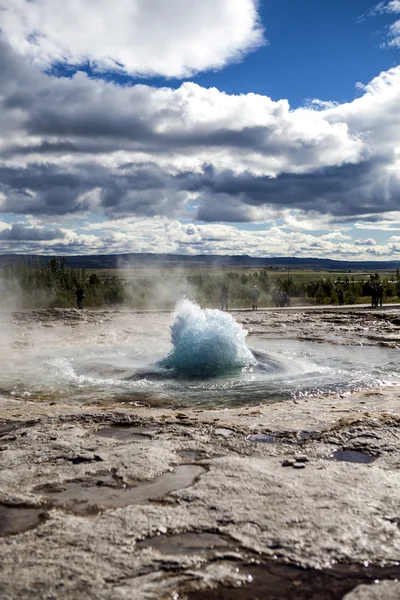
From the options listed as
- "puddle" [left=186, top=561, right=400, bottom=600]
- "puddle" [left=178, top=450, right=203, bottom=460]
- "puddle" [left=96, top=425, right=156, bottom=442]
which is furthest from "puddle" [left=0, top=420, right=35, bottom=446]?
"puddle" [left=186, top=561, right=400, bottom=600]

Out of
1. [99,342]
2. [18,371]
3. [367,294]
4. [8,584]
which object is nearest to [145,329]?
[99,342]

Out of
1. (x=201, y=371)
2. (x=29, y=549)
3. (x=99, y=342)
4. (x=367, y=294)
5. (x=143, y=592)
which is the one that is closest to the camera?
(x=143, y=592)

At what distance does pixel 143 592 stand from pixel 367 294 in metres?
37.1

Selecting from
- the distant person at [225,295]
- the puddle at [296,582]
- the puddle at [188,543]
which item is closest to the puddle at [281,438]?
the puddle at [188,543]

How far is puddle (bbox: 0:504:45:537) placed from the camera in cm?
369

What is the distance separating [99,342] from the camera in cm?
1468

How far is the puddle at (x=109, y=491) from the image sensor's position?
13.3 ft

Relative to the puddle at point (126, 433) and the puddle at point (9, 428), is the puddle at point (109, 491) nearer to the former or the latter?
the puddle at point (126, 433)

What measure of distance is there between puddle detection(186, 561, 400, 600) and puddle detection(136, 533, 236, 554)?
23 cm

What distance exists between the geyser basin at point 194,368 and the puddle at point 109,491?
3353mm

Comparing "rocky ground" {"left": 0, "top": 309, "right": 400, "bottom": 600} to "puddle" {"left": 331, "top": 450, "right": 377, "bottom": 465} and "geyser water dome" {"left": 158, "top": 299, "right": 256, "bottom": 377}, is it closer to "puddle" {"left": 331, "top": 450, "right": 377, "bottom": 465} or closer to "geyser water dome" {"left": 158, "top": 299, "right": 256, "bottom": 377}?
"puddle" {"left": 331, "top": 450, "right": 377, "bottom": 465}

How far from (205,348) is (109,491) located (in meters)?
6.47

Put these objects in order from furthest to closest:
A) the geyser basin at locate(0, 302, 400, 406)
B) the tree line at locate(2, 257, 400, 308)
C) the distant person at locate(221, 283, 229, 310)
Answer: the tree line at locate(2, 257, 400, 308), the distant person at locate(221, 283, 229, 310), the geyser basin at locate(0, 302, 400, 406)

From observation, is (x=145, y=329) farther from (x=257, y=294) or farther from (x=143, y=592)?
(x=143, y=592)
